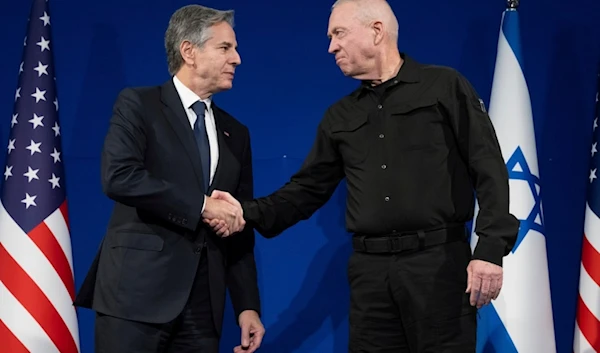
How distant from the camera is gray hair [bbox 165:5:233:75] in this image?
285 centimetres

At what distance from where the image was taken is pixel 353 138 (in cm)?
274

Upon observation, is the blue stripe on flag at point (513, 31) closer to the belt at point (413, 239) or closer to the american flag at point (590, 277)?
the american flag at point (590, 277)

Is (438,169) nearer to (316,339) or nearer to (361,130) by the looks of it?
(361,130)

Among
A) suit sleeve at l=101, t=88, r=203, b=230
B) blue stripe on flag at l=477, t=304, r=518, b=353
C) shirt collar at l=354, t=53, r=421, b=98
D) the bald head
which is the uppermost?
the bald head

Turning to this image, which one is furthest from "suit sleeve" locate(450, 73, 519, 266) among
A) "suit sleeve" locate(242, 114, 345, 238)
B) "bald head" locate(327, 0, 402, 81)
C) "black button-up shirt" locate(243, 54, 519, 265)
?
"suit sleeve" locate(242, 114, 345, 238)

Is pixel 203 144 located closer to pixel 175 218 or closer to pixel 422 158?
pixel 175 218

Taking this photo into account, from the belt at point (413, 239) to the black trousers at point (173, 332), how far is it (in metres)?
0.54

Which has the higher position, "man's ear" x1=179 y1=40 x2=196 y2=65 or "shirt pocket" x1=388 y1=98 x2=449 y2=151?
"man's ear" x1=179 y1=40 x2=196 y2=65

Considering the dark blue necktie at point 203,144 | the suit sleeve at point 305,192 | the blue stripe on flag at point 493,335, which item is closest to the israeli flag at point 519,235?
the blue stripe on flag at point 493,335

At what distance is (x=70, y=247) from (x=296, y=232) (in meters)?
0.98

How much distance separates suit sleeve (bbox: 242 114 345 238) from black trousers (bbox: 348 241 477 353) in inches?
17.5

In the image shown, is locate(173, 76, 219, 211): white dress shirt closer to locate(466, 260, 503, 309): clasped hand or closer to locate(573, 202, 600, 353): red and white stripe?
locate(466, 260, 503, 309): clasped hand

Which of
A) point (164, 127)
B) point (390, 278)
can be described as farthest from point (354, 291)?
point (164, 127)

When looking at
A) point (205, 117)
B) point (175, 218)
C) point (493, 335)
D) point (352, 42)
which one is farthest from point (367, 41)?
point (493, 335)
